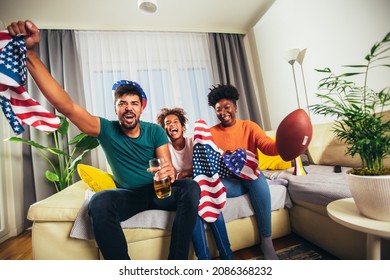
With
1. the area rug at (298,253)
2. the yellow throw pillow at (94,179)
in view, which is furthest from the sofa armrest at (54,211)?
the area rug at (298,253)

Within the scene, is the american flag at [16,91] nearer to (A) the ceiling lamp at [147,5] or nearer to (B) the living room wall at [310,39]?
(A) the ceiling lamp at [147,5]

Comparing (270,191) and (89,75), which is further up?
(89,75)

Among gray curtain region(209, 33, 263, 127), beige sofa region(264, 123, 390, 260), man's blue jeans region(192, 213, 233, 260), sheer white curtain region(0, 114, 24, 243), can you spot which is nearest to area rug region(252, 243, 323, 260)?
beige sofa region(264, 123, 390, 260)

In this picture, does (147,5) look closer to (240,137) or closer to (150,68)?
(150,68)

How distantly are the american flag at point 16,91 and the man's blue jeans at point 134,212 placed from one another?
1.28 ft

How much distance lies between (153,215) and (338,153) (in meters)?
1.37

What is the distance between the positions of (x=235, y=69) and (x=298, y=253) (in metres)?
2.29

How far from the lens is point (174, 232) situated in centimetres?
89

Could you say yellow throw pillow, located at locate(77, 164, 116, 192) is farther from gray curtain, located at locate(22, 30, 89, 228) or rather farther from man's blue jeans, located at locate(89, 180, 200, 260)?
gray curtain, located at locate(22, 30, 89, 228)

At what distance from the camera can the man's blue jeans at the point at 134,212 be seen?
812 millimetres

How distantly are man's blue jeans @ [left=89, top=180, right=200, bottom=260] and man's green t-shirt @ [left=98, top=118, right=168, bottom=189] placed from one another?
6cm
